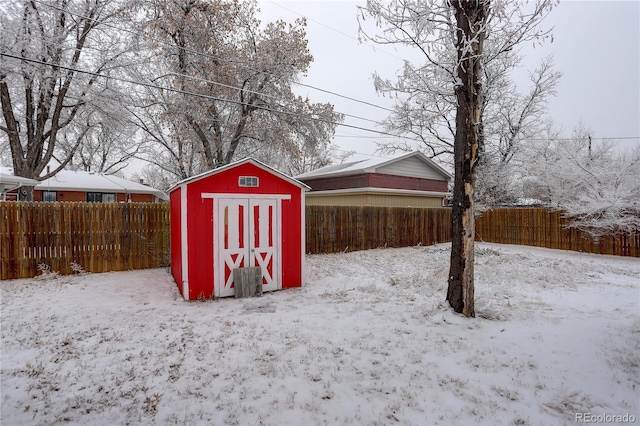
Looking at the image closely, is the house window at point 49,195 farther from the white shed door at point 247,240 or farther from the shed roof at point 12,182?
the white shed door at point 247,240

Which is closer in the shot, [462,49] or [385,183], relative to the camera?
[462,49]

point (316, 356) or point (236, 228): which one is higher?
point (236, 228)

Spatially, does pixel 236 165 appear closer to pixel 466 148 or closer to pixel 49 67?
pixel 466 148

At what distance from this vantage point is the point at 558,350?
3.84m

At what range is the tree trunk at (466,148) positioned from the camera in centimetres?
497

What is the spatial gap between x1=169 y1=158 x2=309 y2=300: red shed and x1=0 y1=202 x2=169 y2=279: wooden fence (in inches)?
93.5

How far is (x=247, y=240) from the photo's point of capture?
654 centimetres

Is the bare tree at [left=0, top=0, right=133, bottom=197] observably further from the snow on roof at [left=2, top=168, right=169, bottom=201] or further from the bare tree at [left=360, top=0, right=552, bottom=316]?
the bare tree at [left=360, top=0, right=552, bottom=316]

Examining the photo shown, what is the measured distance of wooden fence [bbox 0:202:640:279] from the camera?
24.3 feet

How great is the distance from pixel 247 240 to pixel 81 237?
4644mm

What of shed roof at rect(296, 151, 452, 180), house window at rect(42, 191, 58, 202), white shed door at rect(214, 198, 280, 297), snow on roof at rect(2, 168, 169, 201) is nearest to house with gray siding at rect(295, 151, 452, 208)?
shed roof at rect(296, 151, 452, 180)

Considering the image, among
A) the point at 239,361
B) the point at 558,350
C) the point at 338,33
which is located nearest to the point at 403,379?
the point at 239,361

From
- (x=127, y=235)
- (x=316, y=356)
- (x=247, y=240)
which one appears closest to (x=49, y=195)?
(x=127, y=235)

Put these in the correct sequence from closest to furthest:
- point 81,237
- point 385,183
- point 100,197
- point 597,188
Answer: point 81,237 → point 597,188 → point 385,183 → point 100,197
